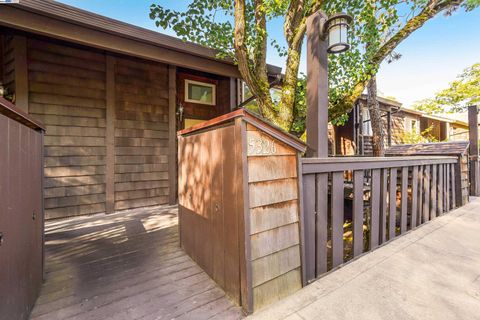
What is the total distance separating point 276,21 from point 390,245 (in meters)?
4.52

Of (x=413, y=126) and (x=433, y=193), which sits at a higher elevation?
(x=413, y=126)

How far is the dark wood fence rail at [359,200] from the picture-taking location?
186cm

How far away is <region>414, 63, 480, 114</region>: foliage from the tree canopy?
14.4 m

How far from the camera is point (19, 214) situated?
129cm

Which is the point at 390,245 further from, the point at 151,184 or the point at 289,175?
the point at 151,184

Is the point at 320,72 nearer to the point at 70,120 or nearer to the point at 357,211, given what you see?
the point at 357,211

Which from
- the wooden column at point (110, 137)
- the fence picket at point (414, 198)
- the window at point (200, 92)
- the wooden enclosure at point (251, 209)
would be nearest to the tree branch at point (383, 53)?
the fence picket at point (414, 198)

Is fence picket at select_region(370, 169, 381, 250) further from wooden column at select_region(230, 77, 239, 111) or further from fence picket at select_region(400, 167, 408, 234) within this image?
wooden column at select_region(230, 77, 239, 111)

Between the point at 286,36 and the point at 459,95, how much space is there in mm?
17337

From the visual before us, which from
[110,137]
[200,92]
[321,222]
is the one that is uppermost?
[200,92]

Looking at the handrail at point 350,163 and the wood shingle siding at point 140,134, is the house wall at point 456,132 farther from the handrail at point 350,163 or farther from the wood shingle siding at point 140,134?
the wood shingle siding at point 140,134

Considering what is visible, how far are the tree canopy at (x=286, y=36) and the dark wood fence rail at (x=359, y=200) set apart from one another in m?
1.28

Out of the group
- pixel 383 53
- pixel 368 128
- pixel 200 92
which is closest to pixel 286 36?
pixel 383 53

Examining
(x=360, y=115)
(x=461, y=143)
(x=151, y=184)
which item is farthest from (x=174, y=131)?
(x=360, y=115)
